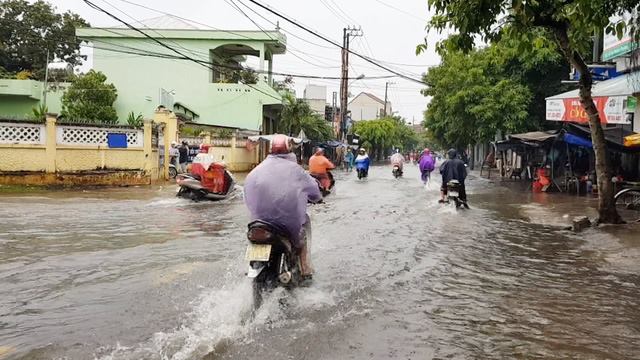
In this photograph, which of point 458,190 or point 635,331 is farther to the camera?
point 458,190

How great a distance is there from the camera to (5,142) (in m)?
16.5

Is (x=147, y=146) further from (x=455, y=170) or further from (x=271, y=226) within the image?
(x=271, y=226)

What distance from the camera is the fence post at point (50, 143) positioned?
55.6ft

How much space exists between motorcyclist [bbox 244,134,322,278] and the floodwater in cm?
68

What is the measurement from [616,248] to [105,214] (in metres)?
9.54

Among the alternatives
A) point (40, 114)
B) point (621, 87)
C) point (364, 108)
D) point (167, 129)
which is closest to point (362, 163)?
point (167, 129)

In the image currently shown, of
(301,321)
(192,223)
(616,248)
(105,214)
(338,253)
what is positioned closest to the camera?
(301,321)

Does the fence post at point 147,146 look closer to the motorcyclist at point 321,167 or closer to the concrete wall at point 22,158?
the concrete wall at point 22,158

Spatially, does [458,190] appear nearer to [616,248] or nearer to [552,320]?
[616,248]

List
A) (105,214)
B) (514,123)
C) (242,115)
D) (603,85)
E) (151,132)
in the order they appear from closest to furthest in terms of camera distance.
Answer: (105,214), (603,85), (151,132), (514,123), (242,115)

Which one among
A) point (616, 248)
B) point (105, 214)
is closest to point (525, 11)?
point (616, 248)

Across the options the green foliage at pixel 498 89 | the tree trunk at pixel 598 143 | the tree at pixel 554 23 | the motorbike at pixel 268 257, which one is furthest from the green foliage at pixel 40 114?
the green foliage at pixel 498 89

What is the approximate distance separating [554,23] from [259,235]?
7299 millimetres

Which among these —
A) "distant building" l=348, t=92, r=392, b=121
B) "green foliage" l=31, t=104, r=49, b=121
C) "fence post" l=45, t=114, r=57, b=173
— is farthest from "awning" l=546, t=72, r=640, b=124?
"distant building" l=348, t=92, r=392, b=121
